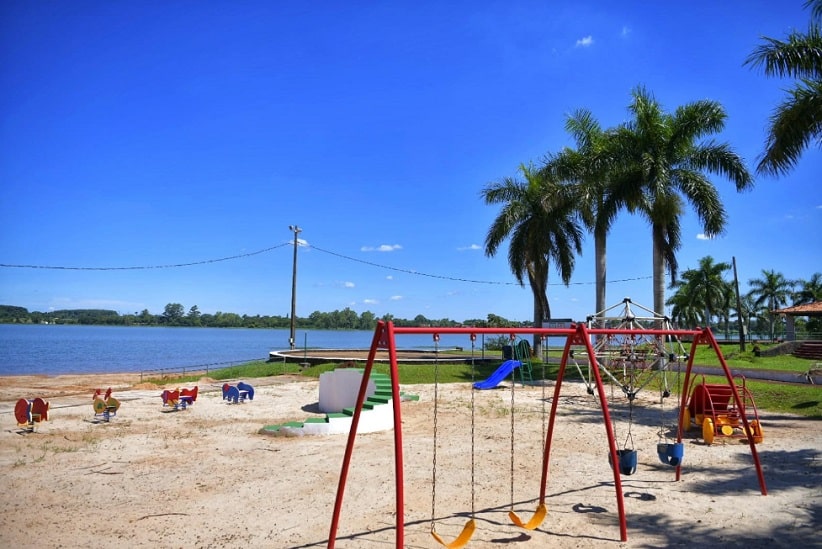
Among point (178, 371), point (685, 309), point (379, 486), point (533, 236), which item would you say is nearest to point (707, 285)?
point (685, 309)

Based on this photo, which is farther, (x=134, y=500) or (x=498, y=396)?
(x=498, y=396)

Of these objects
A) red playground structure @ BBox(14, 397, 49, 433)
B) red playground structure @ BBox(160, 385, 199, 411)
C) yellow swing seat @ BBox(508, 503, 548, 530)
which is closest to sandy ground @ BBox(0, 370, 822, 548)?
yellow swing seat @ BBox(508, 503, 548, 530)

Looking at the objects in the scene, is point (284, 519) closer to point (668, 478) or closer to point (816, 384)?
point (668, 478)

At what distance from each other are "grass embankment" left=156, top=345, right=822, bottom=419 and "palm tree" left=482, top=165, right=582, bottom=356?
5.48 meters

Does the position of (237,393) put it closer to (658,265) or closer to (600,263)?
(600,263)

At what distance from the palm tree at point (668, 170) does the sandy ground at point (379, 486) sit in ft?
41.4

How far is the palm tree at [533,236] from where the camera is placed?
3303cm

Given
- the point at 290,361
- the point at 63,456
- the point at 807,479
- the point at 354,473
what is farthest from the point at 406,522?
the point at 290,361

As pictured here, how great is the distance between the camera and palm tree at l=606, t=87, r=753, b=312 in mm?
25312

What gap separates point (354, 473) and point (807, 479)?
7588mm

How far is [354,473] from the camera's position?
31.7 ft

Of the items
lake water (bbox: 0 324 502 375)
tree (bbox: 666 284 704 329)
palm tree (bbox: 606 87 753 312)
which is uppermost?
palm tree (bbox: 606 87 753 312)

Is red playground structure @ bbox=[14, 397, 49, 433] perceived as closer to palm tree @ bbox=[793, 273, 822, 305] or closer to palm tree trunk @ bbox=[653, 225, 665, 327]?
palm tree trunk @ bbox=[653, 225, 665, 327]

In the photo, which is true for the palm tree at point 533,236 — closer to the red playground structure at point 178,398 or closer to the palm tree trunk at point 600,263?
the palm tree trunk at point 600,263
